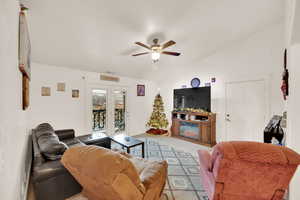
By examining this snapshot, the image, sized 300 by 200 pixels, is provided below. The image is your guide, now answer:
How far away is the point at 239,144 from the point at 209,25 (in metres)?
2.65

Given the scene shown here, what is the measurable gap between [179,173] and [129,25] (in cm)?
296

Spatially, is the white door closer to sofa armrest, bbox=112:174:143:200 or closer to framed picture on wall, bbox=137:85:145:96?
framed picture on wall, bbox=137:85:145:96

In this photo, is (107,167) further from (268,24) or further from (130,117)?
(268,24)

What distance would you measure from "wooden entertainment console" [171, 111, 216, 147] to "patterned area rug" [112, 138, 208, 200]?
1078 mm

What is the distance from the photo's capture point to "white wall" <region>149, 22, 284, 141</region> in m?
2.88

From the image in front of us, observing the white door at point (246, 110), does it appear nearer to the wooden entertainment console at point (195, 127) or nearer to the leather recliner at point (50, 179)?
the wooden entertainment console at point (195, 127)

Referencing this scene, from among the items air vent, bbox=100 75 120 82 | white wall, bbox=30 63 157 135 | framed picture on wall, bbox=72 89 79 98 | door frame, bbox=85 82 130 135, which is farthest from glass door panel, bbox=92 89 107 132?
framed picture on wall, bbox=72 89 79 98

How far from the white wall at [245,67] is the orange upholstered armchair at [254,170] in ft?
8.79

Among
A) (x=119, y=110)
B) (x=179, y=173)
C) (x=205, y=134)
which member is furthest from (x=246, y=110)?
(x=119, y=110)

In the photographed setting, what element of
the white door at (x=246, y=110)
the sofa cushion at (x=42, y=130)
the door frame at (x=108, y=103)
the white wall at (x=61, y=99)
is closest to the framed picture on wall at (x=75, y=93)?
the white wall at (x=61, y=99)

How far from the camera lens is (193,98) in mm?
4148

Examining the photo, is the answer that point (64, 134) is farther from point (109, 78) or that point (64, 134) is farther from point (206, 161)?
point (206, 161)

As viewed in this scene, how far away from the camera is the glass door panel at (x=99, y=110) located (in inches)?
162

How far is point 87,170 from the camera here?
98 cm
